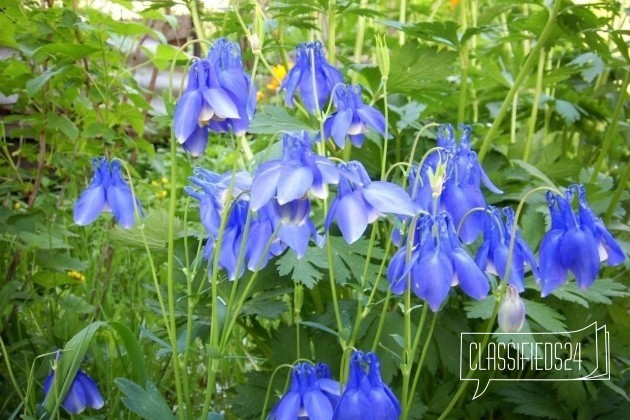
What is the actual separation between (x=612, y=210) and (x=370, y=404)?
1.07 metres

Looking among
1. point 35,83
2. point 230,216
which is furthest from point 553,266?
point 35,83

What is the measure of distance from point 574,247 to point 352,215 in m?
0.36

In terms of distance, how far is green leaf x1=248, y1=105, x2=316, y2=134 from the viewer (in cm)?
184

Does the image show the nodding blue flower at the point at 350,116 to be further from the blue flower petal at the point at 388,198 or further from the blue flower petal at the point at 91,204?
the blue flower petal at the point at 91,204

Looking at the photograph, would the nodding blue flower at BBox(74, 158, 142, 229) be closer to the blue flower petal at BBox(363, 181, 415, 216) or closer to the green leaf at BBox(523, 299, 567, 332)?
the blue flower petal at BBox(363, 181, 415, 216)

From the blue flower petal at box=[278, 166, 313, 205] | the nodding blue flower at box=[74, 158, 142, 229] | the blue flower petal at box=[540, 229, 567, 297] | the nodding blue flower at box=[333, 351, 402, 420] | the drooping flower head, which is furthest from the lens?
the drooping flower head

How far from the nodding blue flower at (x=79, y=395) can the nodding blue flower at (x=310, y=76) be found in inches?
27.1

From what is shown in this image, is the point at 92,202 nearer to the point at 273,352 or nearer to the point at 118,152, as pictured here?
the point at 273,352

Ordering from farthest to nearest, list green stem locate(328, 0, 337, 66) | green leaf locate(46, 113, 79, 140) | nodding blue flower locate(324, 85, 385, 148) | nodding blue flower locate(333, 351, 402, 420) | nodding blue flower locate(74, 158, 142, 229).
A: 1. green leaf locate(46, 113, 79, 140)
2. green stem locate(328, 0, 337, 66)
3. nodding blue flower locate(324, 85, 385, 148)
4. nodding blue flower locate(74, 158, 142, 229)
5. nodding blue flower locate(333, 351, 402, 420)

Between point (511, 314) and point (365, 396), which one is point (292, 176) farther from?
point (511, 314)

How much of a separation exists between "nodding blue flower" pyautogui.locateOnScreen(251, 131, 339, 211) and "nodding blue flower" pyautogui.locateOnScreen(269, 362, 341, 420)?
0.31 metres

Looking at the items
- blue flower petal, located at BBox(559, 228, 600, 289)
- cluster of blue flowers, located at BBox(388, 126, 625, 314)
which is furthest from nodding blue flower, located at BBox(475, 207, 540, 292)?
blue flower petal, located at BBox(559, 228, 600, 289)

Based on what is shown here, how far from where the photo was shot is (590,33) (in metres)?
1.95

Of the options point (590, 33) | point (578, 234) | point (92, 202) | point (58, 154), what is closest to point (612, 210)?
point (590, 33)
